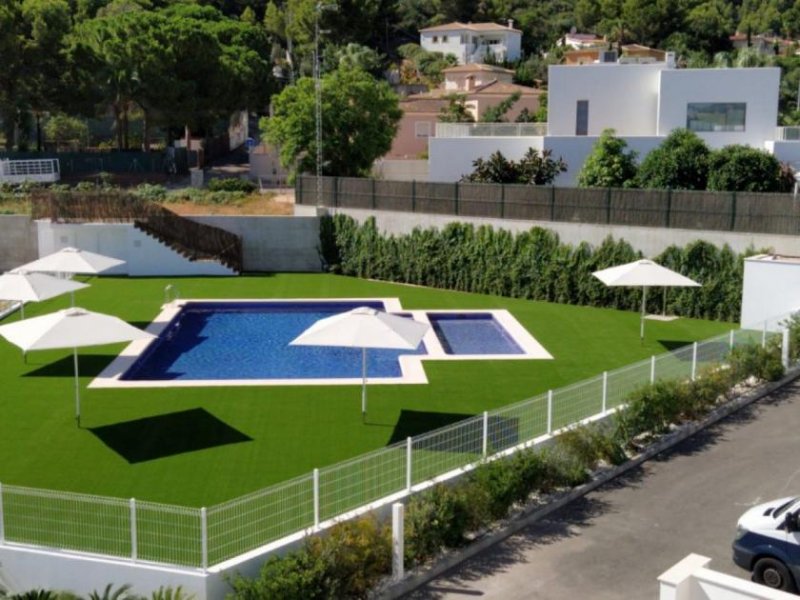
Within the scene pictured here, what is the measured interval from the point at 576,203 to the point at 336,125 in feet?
53.1

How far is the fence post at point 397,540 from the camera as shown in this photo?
1197 centimetres

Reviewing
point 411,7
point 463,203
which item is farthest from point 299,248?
point 411,7

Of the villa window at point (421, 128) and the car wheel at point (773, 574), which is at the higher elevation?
the villa window at point (421, 128)

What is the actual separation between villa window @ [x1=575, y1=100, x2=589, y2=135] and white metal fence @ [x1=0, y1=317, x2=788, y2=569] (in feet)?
93.2

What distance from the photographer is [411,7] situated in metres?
105

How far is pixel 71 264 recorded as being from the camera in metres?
26.7

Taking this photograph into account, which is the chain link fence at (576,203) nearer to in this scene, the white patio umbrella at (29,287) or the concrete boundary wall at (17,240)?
the concrete boundary wall at (17,240)

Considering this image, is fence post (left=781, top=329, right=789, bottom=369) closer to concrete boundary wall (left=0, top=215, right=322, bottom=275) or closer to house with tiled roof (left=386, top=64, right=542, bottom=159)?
concrete boundary wall (left=0, top=215, right=322, bottom=275)

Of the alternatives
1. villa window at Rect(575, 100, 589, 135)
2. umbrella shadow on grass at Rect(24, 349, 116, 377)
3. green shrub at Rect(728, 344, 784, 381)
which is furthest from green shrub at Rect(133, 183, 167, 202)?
green shrub at Rect(728, 344, 784, 381)

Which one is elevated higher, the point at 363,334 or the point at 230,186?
the point at 230,186

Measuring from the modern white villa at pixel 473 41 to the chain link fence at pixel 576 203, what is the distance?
205 ft

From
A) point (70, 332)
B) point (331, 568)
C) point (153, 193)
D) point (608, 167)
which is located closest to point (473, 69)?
point (153, 193)

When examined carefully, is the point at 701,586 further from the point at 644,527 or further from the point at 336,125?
the point at 336,125

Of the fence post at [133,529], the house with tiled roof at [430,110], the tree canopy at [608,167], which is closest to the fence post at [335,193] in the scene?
the tree canopy at [608,167]
